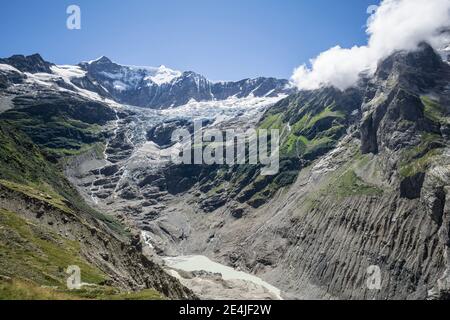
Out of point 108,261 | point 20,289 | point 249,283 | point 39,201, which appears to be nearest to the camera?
point 20,289

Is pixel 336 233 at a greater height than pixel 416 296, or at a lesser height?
greater

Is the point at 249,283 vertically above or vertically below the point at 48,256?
below

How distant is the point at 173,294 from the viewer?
353ft

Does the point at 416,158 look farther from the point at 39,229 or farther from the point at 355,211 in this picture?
the point at 39,229

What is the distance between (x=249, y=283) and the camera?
19100cm

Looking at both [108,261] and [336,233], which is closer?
[108,261]

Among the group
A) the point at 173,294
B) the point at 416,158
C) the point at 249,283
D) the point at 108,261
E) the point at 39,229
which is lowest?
the point at 249,283

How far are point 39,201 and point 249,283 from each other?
108 m
